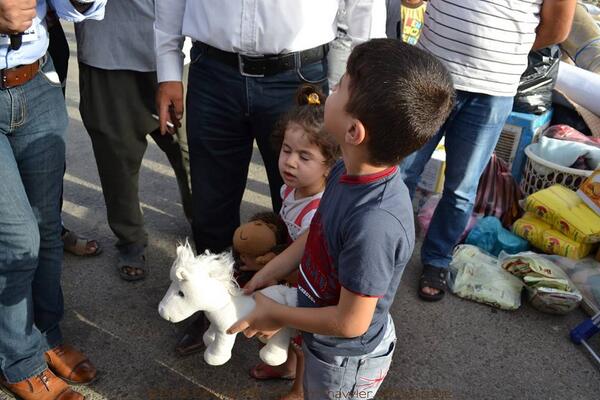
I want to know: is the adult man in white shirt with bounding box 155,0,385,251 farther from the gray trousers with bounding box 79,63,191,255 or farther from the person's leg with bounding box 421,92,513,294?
the person's leg with bounding box 421,92,513,294

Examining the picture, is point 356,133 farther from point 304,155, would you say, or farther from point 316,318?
point 304,155

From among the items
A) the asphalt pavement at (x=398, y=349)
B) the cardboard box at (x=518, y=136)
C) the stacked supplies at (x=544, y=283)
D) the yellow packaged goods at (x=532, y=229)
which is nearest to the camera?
the asphalt pavement at (x=398, y=349)

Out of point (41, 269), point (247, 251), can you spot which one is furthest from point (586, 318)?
point (41, 269)

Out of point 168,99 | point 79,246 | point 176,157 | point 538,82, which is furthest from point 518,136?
point 79,246

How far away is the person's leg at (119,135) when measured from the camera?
234 centimetres

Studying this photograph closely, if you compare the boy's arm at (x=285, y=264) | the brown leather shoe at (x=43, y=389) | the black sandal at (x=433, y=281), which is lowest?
the black sandal at (x=433, y=281)

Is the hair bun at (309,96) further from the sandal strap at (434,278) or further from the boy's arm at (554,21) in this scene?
the sandal strap at (434,278)

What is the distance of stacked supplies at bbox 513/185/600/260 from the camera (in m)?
2.88

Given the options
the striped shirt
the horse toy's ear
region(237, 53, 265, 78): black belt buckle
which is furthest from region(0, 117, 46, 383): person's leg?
the striped shirt

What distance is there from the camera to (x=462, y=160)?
8.31ft

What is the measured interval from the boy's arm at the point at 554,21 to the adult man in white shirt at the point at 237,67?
2.61 ft

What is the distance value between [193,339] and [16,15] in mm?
1446

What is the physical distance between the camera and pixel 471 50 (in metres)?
2.29

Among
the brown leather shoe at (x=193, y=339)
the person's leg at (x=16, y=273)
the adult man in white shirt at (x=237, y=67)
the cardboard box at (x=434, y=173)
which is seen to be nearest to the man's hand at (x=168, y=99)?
the adult man in white shirt at (x=237, y=67)
